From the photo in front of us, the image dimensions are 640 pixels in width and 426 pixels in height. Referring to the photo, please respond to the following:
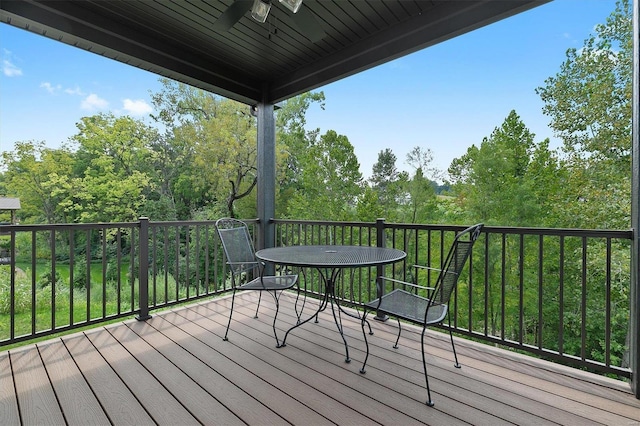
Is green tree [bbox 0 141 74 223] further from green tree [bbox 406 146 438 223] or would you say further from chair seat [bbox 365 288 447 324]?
green tree [bbox 406 146 438 223]

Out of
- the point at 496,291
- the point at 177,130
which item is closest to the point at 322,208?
the point at 177,130

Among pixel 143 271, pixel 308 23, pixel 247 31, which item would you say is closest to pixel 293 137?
pixel 247 31

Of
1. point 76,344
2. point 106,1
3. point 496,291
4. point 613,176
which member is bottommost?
point 496,291

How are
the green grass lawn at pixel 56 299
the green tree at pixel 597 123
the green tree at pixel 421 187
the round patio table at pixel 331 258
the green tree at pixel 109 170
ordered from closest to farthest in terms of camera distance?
the round patio table at pixel 331 258 → the green grass lawn at pixel 56 299 → the green tree at pixel 597 123 → the green tree at pixel 109 170 → the green tree at pixel 421 187

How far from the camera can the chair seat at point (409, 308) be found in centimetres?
193

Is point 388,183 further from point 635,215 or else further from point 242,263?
point 635,215

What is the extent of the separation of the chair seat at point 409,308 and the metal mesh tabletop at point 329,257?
0.96 ft

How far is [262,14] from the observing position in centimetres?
231

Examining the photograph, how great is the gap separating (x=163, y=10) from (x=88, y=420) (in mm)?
3279

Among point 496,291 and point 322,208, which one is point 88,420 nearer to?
point 322,208

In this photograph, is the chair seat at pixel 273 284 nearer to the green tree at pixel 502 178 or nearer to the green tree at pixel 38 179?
the green tree at pixel 38 179

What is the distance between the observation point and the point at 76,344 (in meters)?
2.62

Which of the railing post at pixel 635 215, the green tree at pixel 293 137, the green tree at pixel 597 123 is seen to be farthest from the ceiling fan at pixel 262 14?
the green tree at pixel 597 123

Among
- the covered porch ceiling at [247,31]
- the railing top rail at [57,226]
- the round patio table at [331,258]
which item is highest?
the covered porch ceiling at [247,31]
